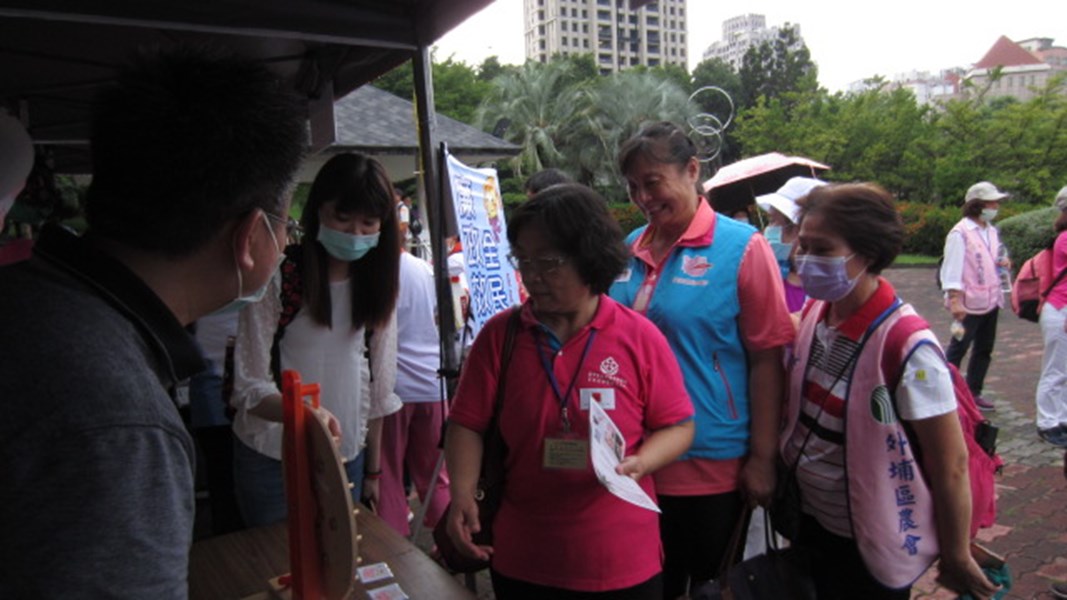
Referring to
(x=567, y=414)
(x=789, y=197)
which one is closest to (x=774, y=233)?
(x=789, y=197)

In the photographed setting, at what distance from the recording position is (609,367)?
174 centimetres

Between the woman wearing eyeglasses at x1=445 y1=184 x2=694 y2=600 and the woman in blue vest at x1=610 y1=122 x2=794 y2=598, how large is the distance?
0.27m

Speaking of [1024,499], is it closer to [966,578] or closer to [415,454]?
[966,578]

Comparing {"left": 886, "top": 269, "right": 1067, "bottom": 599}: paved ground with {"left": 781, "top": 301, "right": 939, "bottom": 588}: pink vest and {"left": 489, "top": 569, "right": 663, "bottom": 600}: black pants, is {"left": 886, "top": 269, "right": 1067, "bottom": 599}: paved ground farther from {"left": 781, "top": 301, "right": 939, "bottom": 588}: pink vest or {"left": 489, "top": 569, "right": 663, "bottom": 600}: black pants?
{"left": 489, "top": 569, "right": 663, "bottom": 600}: black pants

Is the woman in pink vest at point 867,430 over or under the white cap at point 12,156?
under

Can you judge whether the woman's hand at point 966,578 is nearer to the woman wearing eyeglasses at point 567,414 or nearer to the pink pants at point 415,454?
the woman wearing eyeglasses at point 567,414

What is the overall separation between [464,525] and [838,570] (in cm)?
106

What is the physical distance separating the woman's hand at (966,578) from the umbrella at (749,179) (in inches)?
154

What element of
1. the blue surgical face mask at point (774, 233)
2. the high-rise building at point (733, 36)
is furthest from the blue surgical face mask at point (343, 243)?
the high-rise building at point (733, 36)

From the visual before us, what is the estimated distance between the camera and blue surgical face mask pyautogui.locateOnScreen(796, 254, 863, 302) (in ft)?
6.30

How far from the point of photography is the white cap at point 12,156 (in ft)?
6.87

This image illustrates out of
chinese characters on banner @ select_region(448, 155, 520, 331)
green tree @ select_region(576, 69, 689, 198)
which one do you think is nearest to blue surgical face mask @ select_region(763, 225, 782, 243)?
chinese characters on banner @ select_region(448, 155, 520, 331)

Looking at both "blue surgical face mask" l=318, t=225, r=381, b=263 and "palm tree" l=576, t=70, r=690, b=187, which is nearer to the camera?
"blue surgical face mask" l=318, t=225, r=381, b=263

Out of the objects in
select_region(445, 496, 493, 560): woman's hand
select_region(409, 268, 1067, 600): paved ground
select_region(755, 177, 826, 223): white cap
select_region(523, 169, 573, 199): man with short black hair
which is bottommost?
select_region(409, 268, 1067, 600): paved ground
